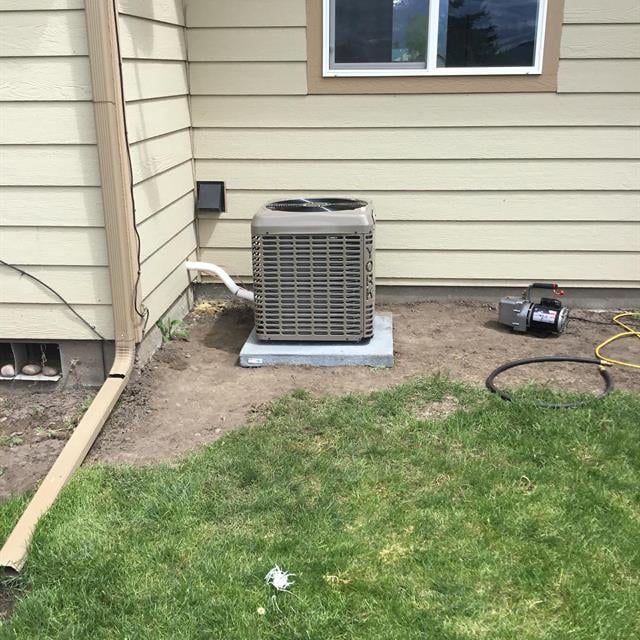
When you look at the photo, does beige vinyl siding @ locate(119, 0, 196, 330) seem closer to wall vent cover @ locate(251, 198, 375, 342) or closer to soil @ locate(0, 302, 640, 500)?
soil @ locate(0, 302, 640, 500)

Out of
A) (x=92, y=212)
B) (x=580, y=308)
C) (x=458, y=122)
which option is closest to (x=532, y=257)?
(x=580, y=308)

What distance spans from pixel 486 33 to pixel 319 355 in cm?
241

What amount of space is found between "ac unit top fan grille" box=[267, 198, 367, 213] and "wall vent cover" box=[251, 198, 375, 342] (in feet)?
0.16

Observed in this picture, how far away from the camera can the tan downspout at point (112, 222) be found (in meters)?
3.17

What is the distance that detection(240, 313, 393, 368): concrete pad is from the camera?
4.02 metres

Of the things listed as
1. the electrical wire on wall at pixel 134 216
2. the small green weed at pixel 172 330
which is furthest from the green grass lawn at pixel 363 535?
the small green weed at pixel 172 330

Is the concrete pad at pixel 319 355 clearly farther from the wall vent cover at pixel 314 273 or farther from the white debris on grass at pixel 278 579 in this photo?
the white debris on grass at pixel 278 579

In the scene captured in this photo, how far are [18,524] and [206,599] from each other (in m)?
0.82

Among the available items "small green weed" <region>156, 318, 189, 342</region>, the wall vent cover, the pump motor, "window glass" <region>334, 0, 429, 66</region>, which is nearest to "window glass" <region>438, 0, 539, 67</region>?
"window glass" <region>334, 0, 429, 66</region>

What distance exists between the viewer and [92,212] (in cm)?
356

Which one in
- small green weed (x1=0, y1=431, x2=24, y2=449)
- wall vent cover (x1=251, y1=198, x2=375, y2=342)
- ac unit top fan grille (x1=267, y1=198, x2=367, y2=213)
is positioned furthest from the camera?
ac unit top fan grille (x1=267, y1=198, x2=367, y2=213)

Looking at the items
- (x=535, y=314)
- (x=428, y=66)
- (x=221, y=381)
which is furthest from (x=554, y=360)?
(x=428, y=66)

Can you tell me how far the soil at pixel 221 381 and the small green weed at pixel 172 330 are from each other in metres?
0.06

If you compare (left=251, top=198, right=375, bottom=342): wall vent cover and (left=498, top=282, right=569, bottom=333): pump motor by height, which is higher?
(left=251, top=198, right=375, bottom=342): wall vent cover
